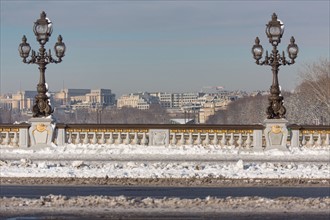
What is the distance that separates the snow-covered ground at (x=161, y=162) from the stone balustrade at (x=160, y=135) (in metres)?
0.74

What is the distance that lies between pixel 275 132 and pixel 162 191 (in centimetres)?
1551

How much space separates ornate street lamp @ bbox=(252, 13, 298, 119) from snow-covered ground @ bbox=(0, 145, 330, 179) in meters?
1.89

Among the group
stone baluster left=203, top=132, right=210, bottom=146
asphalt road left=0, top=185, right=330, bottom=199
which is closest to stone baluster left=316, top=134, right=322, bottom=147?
stone baluster left=203, top=132, right=210, bottom=146

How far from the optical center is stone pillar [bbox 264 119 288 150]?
1421 inches

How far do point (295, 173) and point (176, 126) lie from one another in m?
11.2

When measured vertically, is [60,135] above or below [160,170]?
above

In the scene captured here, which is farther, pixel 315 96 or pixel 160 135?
pixel 315 96

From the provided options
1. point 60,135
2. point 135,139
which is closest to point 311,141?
point 135,139

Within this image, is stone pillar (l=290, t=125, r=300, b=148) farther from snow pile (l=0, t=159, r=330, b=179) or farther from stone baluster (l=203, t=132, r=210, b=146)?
snow pile (l=0, t=159, r=330, b=179)

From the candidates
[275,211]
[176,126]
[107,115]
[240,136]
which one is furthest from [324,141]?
[107,115]

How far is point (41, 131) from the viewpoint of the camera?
119ft

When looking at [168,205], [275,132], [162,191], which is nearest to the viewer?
[168,205]

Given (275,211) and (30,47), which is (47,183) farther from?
(30,47)

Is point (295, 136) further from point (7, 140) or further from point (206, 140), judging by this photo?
point (7, 140)
